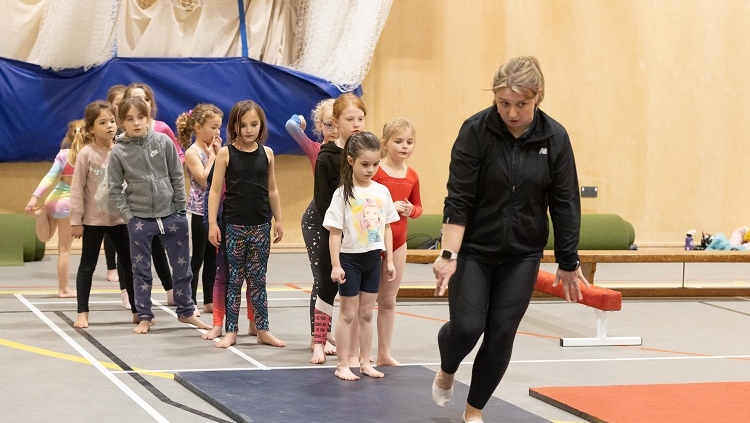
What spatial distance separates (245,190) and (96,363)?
1.31m

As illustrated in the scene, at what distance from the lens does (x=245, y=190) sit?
624cm

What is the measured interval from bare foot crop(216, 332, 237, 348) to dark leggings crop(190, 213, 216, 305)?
90 centimetres

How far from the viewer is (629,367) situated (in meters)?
6.13

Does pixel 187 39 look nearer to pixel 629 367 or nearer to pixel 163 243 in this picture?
pixel 163 243

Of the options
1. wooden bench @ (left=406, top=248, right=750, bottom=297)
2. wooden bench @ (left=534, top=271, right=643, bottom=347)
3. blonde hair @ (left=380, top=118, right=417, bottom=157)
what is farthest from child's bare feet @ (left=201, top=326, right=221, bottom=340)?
wooden bench @ (left=406, top=248, right=750, bottom=297)

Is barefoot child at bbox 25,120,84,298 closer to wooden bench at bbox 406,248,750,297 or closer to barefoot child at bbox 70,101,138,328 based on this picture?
barefoot child at bbox 70,101,138,328

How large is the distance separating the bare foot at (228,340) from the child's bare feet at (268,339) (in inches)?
6.2

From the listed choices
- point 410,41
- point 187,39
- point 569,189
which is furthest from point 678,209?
point 569,189

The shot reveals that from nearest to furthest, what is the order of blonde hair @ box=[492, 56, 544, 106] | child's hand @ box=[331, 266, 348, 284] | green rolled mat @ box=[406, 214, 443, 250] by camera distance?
blonde hair @ box=[492, 56, 544, 106] < child's hand @ box=[331, 266, 348, 284] < green rolled mat @ box=[406, 214, 443, 250]

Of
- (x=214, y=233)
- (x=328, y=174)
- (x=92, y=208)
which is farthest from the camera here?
(x=92, y=208)

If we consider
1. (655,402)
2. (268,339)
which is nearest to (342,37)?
(268,339)

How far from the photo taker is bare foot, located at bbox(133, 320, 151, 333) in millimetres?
6734

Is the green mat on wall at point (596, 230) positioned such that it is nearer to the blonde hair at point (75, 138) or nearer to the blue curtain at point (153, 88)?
the blue curtain at point (153, 88)

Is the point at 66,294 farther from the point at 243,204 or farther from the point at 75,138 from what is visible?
the point at 243,204
